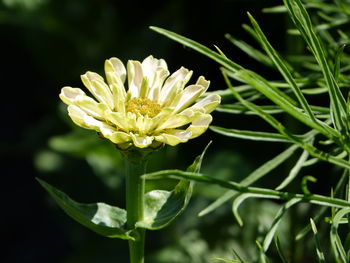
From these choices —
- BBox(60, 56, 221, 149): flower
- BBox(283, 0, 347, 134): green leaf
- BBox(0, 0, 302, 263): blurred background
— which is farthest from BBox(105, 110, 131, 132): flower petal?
BBox(0, 0, 302, 263): blurred background

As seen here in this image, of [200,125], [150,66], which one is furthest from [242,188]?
[150,66]

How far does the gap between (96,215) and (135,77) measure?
11 centimetres

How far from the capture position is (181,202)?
52 cm

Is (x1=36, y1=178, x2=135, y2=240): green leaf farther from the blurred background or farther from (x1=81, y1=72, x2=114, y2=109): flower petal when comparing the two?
the blurred background

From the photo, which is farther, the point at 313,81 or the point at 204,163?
the point at 204,163

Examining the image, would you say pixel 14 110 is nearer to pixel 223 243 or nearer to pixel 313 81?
pixel 223 243

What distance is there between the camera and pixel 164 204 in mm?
537

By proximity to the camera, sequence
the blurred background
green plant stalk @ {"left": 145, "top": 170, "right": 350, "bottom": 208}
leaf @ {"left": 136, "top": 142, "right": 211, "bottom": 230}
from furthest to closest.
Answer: the blurred background → leaf @ {"left": 136, "top": 142, "right": 211, "bottom": 230} → green plant stalk @ {"left": 145, "top": 170, "right": 350, "bottom": 208}

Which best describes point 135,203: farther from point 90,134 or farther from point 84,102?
point 90,134

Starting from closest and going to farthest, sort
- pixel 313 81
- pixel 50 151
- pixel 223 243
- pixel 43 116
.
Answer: pixel 313 81 < pixel 223 243 < pixel 50 151 < pixel 43 116

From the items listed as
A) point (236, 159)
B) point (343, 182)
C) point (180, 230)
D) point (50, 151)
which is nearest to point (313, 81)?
point (343, 182)

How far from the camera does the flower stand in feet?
1.55

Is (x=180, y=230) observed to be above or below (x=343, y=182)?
below

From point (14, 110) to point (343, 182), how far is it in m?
1.38
